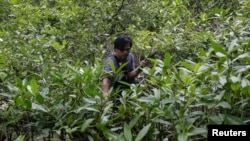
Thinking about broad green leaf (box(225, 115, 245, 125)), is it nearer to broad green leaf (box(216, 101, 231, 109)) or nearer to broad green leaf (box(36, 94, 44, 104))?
broad green leaf (box(216, 101, 231, 109))

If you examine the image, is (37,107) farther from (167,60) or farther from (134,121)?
(167,60)

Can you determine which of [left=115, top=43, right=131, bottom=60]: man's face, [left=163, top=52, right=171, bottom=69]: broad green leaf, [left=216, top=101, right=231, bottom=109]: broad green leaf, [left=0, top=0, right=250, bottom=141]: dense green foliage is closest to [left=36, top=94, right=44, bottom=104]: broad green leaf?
[left=0, top=0, right=250, bottom=141]: dense green foliage

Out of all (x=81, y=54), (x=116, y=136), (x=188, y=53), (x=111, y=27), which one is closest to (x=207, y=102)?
(x=116, y=136)

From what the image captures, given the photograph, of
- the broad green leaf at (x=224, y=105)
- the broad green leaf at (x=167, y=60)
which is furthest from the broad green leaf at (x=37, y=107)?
the broad green leaf at (x=224, y=105)

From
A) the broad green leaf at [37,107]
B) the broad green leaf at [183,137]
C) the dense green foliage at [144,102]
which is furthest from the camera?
the broad green leaf at [37,107]

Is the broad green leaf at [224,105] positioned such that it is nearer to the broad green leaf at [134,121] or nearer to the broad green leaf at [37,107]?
the broad green leaf at [134,121]

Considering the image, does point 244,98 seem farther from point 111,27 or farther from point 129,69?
point 111,27

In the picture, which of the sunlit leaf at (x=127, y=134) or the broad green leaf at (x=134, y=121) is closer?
the sunlit leaf at (x=127, y=134)

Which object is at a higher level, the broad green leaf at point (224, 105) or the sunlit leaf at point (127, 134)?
the broad green leaf at point (224, 105)

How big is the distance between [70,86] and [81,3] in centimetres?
342

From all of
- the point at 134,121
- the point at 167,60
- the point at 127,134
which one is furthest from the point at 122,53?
the point at 127,134

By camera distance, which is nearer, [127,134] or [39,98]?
[127,134]

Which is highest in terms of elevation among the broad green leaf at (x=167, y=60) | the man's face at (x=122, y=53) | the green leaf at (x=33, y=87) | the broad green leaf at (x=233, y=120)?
the broad green leaf at (x=167, y=60)

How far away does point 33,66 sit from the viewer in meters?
3.14
